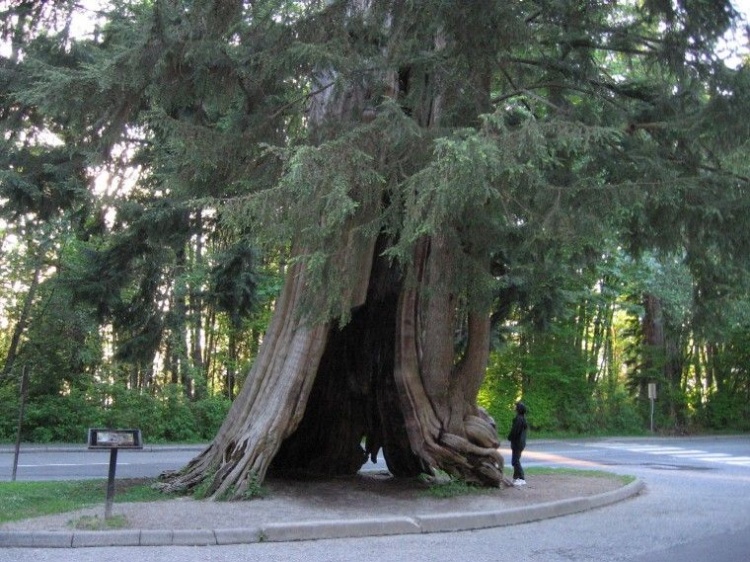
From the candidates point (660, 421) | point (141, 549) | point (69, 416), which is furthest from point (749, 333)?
point (141, 549)

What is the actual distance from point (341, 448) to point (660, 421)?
93.4 feet

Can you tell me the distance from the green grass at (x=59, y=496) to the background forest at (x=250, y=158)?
240 centimetres

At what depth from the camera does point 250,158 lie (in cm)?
1137

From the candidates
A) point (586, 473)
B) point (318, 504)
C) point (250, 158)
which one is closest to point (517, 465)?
point (586, 473)

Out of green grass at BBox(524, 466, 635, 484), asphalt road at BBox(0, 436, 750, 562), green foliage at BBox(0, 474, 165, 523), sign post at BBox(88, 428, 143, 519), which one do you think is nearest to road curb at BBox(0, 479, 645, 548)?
asphalt road at BBox(0, 436, 750, 562)

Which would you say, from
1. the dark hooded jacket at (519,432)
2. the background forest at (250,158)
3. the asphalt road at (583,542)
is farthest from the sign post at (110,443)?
the dark hooded jacket at (519,432)

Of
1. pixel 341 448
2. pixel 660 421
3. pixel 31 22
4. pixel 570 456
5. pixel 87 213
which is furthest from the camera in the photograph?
pixel 660 421

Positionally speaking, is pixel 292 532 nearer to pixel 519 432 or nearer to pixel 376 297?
pixel 376 297

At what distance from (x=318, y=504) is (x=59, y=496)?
3.65 metres

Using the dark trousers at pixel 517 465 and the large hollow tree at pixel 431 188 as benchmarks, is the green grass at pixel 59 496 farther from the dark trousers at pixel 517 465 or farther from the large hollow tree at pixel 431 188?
the dark trousers at pixel 517 465

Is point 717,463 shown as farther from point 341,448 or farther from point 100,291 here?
point 100,291

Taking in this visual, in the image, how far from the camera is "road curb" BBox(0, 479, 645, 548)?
8.11m

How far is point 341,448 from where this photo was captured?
13453 mm

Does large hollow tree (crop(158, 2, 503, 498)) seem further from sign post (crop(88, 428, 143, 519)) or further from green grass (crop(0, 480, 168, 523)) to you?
sign post (crop(88, 428, 143, 519))
